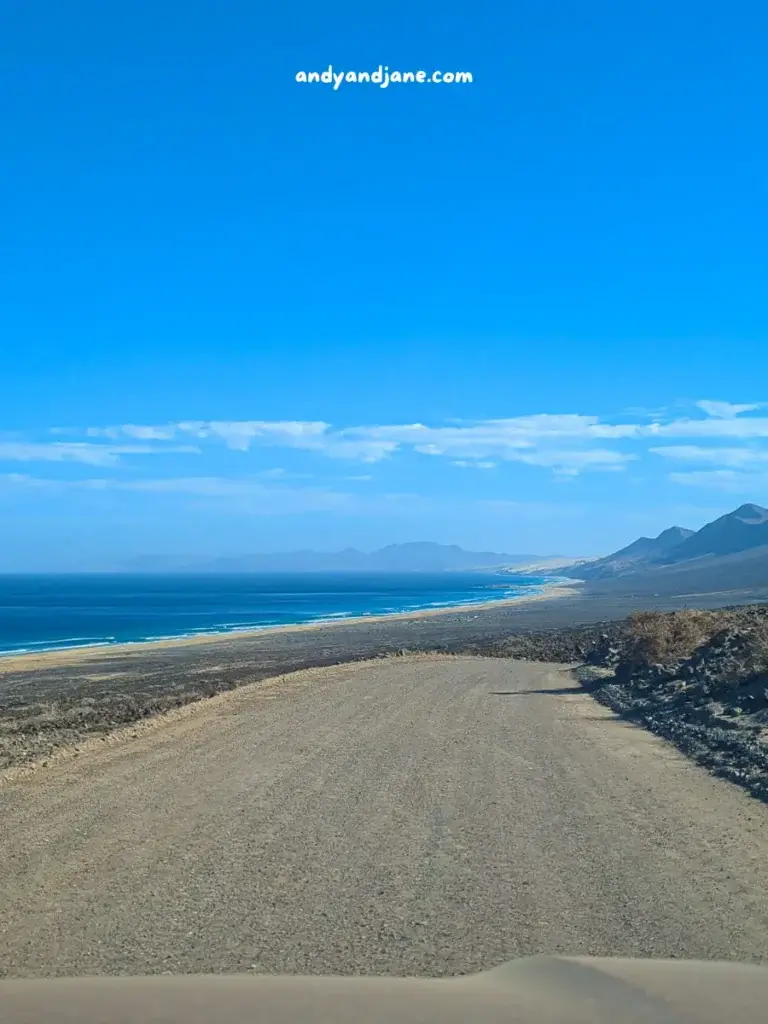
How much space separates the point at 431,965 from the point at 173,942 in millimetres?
1780

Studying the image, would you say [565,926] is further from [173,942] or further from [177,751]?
[177,751]

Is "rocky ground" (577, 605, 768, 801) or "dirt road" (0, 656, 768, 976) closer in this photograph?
"dirt road" (0, 656, 768, 976)

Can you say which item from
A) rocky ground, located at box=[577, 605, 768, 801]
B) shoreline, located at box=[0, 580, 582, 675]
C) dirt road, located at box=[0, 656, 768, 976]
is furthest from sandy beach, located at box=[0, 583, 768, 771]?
rocky ground, located at box=[577, 605, 768, 801]

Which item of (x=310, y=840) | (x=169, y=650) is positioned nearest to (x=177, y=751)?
(x=310, y=840)

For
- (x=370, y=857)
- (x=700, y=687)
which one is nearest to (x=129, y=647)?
(x=700, y=687)

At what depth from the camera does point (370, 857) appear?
826 cm

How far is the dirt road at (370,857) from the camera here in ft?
20.0

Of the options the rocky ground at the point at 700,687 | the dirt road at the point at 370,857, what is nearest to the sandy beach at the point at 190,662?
the dirt road at the point at 370,857

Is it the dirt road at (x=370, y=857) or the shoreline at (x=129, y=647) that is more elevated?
the dirt road at (x=370, y=857)

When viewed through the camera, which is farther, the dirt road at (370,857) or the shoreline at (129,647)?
the shoreline at (129,647)

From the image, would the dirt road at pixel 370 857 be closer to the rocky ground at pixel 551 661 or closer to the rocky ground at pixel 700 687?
the rocky ground at pixel 700 687

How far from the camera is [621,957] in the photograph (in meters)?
5.84

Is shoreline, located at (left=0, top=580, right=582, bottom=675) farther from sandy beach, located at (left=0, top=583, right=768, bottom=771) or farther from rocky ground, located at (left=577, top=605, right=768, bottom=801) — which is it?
rocky ground, located at (left=577, top=605, right=768, bottom=801)

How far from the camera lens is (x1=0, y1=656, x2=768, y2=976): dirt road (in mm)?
6105
